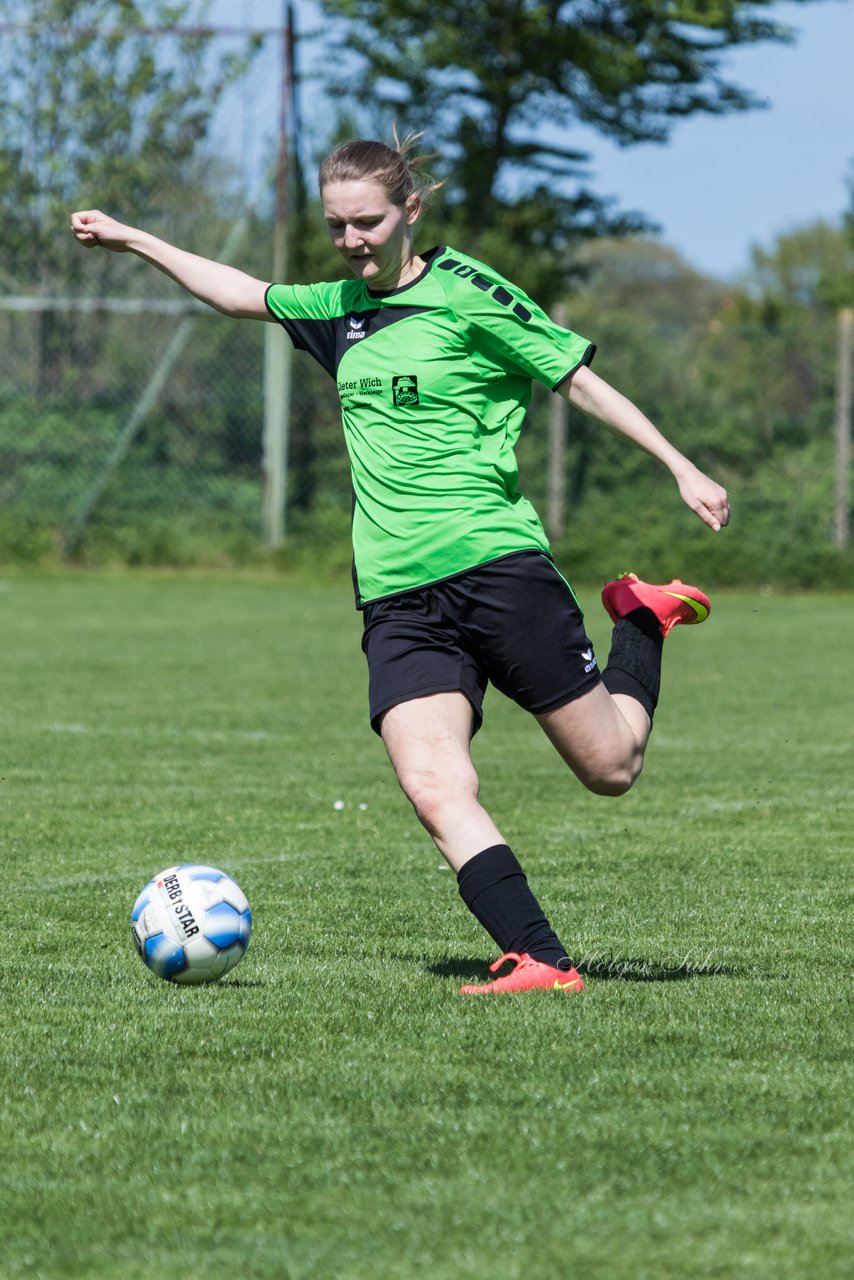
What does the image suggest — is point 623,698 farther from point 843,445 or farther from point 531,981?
point 843,445

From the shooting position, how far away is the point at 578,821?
277 inches

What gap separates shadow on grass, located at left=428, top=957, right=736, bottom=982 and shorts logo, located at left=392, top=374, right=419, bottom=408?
1.40m

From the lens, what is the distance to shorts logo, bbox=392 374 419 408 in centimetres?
438

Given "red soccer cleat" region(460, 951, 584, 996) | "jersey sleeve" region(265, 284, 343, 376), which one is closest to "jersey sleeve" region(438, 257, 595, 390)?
"jersey sleeve" region(265, 284, 343, 376)

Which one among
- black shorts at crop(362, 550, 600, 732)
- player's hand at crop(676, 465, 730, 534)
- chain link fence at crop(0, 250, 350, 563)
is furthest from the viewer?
chain link fence at crop(0, 250, 350, 563)

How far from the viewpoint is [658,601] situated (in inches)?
203

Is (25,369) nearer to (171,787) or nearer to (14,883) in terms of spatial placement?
(171,787)

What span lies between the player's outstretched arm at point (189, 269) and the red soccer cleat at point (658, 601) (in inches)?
50.0

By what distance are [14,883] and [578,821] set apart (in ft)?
7.60

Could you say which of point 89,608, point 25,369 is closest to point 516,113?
point 25,369

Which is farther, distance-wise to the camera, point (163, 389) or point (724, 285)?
point (724, 285)

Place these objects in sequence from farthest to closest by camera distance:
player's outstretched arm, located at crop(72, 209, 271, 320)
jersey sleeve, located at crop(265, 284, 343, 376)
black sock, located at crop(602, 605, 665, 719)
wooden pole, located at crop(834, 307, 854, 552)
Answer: wooden pole, located at crop(834, 307, 854, 552)
black sock, located at crop(602, 605, 665, 719)
player's outstretched arm, located at crop(72, 209, 271, 320)
jersey sleeve, located at crop(265, 284, 343, 376)

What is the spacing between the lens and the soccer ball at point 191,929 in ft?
14.3

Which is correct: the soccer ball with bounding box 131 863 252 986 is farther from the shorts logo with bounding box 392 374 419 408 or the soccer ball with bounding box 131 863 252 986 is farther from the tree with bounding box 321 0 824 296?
the tree with bounding box 321 0 824 296
